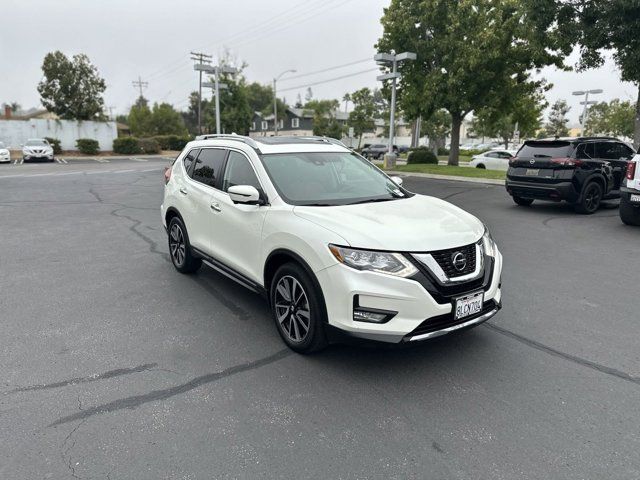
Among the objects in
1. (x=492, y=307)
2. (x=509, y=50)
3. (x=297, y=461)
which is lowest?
(x=297, y=461)

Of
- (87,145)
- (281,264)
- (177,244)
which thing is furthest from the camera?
(87,145)

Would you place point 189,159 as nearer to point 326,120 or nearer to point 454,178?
point 454,178

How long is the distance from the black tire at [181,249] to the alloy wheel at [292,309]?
2140mm

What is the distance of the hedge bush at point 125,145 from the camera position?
4441cm

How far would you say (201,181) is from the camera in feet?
17.3

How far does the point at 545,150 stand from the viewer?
34.3 feet

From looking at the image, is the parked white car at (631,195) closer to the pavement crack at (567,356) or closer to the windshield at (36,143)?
the pavement crack at (567,356)

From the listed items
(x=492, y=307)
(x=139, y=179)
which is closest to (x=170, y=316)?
(x=492, y=307)

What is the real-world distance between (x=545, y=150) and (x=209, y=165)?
8373 millimetres

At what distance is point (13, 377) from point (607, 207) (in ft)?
41.3

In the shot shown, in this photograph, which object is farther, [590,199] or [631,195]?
[590,199]

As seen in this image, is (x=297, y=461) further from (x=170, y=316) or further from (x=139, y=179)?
(x=139, y=179)

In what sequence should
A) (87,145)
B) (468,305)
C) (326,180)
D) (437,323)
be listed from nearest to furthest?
(437,323) < (468,305) < (326,180) < (87,145)

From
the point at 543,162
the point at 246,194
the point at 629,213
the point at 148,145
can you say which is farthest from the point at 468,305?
the point at 148,145
